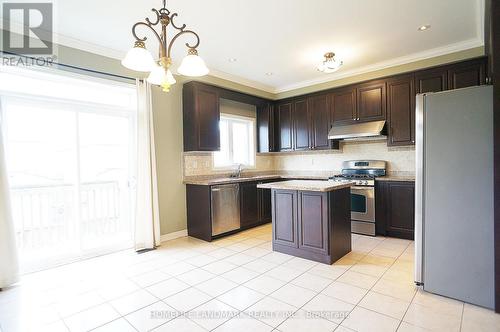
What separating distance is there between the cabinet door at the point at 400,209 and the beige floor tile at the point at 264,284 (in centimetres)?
238

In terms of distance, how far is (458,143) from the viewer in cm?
216

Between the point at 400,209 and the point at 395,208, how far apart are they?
7cm

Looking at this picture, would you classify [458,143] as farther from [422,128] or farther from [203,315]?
[203,315]

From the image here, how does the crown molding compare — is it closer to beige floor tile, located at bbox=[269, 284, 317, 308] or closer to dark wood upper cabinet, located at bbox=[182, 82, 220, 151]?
dark wood upper cabinet, located at bbox=[182, 82, 220, 151]

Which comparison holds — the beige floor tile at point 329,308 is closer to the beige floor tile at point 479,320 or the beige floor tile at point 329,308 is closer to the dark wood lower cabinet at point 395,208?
the beige floor tile at point 479,320

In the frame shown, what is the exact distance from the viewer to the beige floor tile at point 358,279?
253cm

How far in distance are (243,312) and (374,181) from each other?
3031 mm

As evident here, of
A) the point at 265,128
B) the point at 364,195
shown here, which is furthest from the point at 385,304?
the point at 265,128

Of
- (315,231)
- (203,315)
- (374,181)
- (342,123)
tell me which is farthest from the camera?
(342,123)

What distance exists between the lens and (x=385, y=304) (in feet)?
7.13

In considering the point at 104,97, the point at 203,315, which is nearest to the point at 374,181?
the point at 203,315

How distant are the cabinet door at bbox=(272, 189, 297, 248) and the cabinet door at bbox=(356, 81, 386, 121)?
7.38ft

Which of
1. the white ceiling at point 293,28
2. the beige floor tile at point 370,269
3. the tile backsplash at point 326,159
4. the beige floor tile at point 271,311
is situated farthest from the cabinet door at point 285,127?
the beige floor tile at point 271,311

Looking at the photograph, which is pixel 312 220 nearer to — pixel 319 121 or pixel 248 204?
pixel 248 204
